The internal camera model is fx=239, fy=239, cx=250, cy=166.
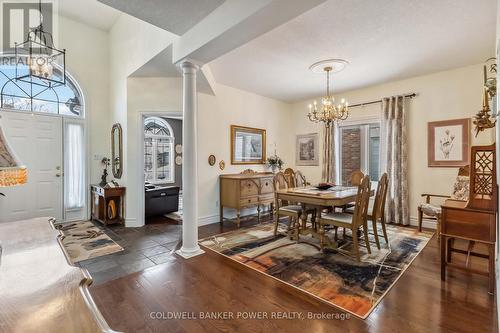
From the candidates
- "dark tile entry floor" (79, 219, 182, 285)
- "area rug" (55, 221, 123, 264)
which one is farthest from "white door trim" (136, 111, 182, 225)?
"area rug" (55, 221, 123, 264)

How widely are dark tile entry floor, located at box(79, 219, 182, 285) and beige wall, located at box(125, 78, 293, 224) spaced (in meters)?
0.47

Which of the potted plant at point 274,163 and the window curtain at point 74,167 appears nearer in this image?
the window curtain at point 74,167

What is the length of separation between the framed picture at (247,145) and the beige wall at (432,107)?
2.41 m

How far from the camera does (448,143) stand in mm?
4055

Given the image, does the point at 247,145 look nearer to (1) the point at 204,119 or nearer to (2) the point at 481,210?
(1) the point at 204,119

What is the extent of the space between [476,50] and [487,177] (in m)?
2.34

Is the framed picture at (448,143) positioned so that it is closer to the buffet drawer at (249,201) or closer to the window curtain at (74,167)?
the buffet drawer at (249,201)

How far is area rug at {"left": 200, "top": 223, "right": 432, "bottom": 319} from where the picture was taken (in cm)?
219

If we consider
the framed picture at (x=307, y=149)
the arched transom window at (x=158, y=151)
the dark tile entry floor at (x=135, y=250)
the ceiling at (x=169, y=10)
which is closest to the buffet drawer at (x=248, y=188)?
the dark tile entry floor at (x=135, y=250)

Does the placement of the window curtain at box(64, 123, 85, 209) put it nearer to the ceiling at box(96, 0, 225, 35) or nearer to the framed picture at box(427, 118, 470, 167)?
the ceiling at box(96, 0, 225, 35)

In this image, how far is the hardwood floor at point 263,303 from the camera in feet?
5.82

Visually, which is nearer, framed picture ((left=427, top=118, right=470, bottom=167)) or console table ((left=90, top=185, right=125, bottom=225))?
framed picture ((left=427, top=118, right=470, bottom=167))

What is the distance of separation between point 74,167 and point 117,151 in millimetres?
974

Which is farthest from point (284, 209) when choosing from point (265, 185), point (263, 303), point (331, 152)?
point (331, 152)
